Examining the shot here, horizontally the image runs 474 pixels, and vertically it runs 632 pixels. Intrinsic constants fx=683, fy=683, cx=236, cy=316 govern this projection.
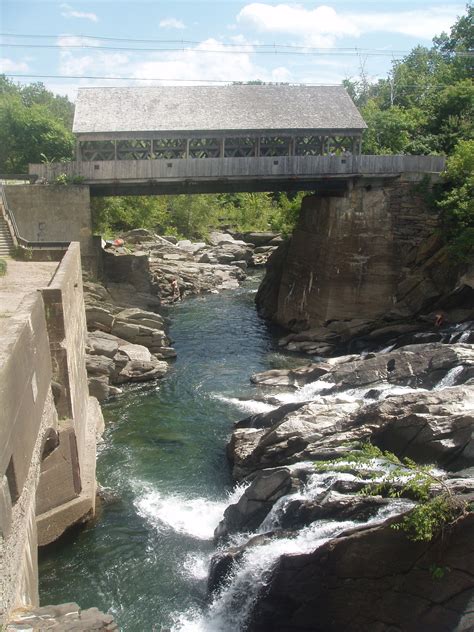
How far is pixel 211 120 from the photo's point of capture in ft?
94.5

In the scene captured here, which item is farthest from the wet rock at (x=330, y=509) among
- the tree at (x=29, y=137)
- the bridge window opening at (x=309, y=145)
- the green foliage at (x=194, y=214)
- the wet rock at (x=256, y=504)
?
the tree at (x=29, y=137)

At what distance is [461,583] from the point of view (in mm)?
9734

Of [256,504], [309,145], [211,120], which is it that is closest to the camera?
[256,504]

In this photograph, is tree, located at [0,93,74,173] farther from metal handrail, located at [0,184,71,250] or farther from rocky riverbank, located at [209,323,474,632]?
rocky riverbank, located at [209,323,474,632]

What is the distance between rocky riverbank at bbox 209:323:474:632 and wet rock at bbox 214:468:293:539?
2 centimetres

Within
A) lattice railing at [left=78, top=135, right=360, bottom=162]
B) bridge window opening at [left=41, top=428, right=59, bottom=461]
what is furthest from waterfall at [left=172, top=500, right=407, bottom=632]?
lattice railing at [left=78, top=135, right=360, bottom=162]

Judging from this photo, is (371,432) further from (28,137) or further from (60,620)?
(28,137)

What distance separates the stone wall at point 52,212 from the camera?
A: 90.1ft

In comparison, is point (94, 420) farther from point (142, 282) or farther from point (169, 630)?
point (142, 282)

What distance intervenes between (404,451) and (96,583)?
6.74 meters

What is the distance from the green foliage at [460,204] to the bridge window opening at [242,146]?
8478mm

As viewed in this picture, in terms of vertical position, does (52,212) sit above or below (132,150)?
below

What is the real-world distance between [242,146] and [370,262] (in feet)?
25.4

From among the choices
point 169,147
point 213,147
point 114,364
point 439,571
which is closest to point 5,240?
point 114,364
